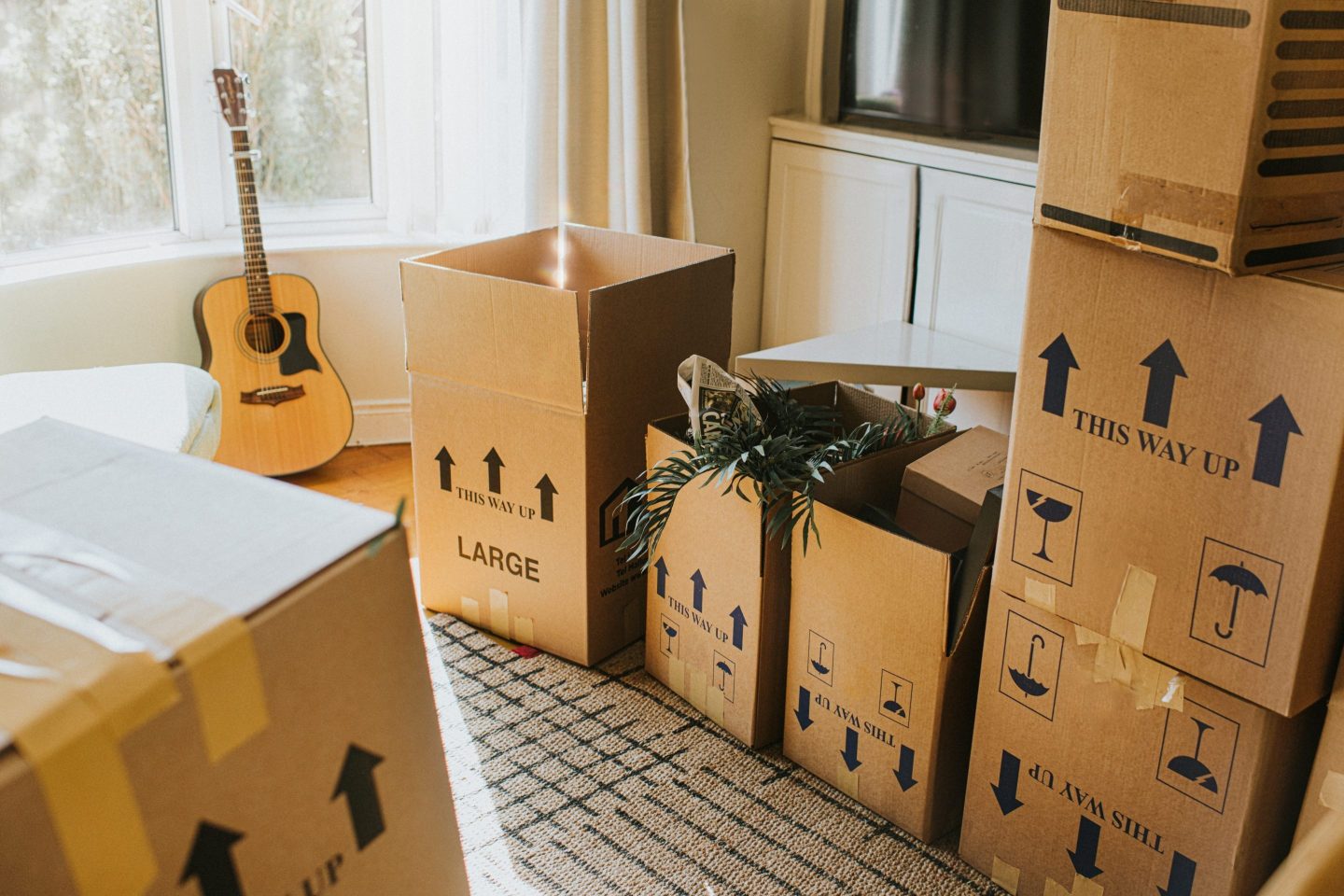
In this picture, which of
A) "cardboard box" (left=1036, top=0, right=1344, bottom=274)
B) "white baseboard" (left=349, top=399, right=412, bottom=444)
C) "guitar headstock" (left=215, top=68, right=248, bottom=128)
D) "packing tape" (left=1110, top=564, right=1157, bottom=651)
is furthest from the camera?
"white baseboard" (left=349, top=399, right=412, bottom=444)

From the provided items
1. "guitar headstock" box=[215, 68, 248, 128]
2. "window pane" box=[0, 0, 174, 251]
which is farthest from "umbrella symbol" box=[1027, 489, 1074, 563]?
"window pane" box=[0, 0, 174, 251]

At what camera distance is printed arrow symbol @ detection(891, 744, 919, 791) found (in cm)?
174

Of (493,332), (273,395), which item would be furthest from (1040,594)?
(273,395)

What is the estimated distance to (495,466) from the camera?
2.18m

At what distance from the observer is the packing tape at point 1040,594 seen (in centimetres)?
150

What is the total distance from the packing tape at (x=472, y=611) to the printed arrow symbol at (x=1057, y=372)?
4.09ft

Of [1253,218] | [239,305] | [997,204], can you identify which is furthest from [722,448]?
[239,305]

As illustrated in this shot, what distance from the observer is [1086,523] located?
4.70ft

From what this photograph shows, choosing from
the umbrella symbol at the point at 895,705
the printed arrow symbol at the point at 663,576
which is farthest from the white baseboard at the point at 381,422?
the umbrella symbol at the point at 895,705

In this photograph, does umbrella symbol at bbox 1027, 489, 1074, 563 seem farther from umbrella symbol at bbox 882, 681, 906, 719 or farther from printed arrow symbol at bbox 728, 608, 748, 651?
printed arrow symbol at bbox 728, 608, 748, 651

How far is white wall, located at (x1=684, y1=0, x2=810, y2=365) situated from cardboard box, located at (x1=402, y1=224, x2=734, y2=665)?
0.84 metres

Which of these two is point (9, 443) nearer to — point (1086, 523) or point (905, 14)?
point (1086, 523)

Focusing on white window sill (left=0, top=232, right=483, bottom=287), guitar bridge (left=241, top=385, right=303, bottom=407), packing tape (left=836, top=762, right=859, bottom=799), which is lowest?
packing tape (left=836, top=762, right=859, bottom=799)

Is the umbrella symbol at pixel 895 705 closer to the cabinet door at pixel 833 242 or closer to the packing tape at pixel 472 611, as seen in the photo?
the packing tape at pixel 472 611
